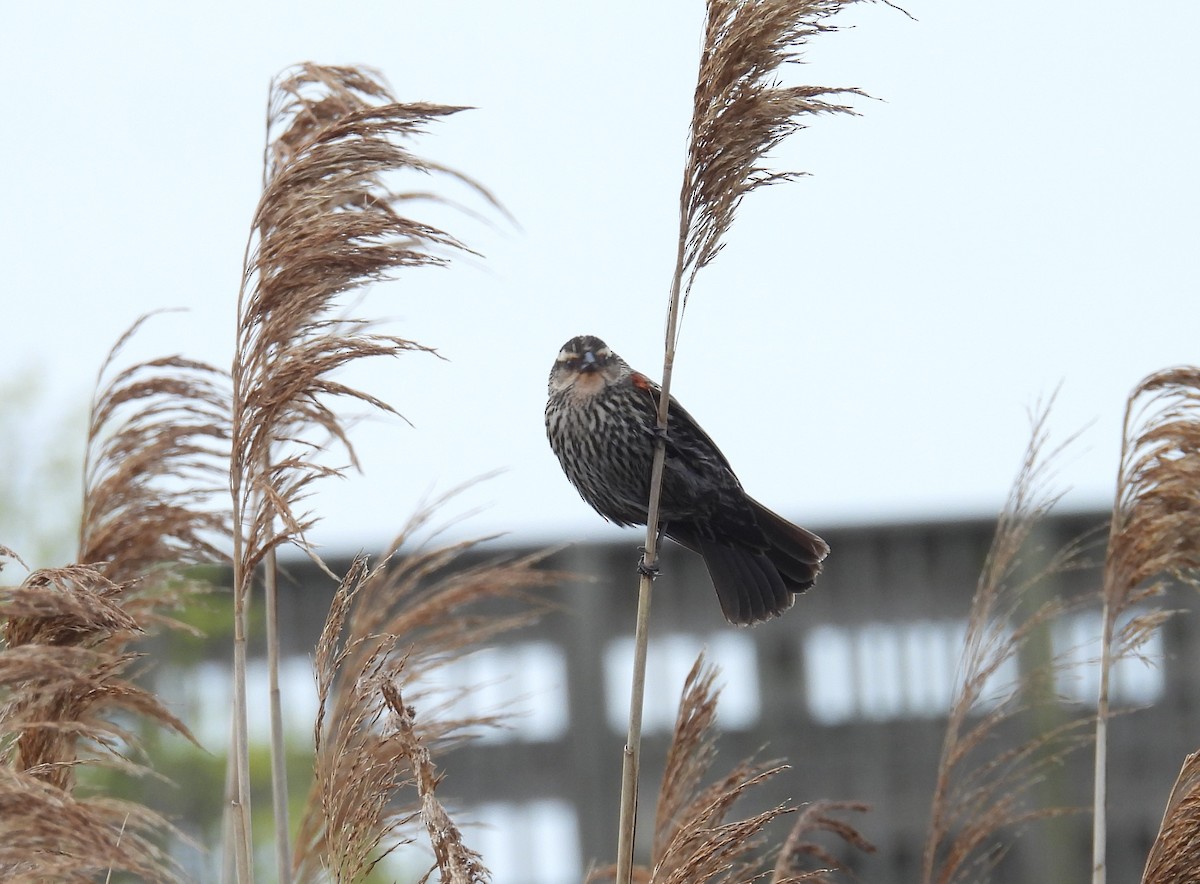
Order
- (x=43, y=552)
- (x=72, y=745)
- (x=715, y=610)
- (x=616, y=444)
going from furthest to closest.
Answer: (x=43, y=552)
(x=715, y=610)
(x=616, y=444)
(x=72, y=745)

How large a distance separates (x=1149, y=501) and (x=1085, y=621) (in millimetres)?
2658

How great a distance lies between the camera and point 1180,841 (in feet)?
6.73

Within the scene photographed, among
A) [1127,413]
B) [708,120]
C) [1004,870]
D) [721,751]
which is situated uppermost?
[708,120]

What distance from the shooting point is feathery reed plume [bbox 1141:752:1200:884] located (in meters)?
2.04

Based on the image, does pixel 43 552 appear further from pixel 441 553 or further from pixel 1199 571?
pixel 1199 571

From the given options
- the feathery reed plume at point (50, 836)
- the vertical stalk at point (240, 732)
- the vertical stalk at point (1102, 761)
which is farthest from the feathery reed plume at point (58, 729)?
the vertical stalk at point (1102, 761)

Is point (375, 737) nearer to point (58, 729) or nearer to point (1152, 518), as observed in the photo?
point (58, 729)

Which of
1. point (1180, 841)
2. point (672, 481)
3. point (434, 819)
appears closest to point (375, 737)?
point (434, 819)

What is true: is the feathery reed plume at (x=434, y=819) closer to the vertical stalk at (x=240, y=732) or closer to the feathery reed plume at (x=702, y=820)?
the feathery reed plume at (x=702, y=820)

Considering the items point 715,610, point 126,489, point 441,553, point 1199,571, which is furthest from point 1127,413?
point 715,610

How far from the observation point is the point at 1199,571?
2.73 m

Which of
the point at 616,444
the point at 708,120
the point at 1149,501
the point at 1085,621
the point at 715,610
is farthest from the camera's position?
the point at 715,610

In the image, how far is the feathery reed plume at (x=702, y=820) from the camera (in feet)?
6.09

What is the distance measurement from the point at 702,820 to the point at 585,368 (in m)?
1.67
